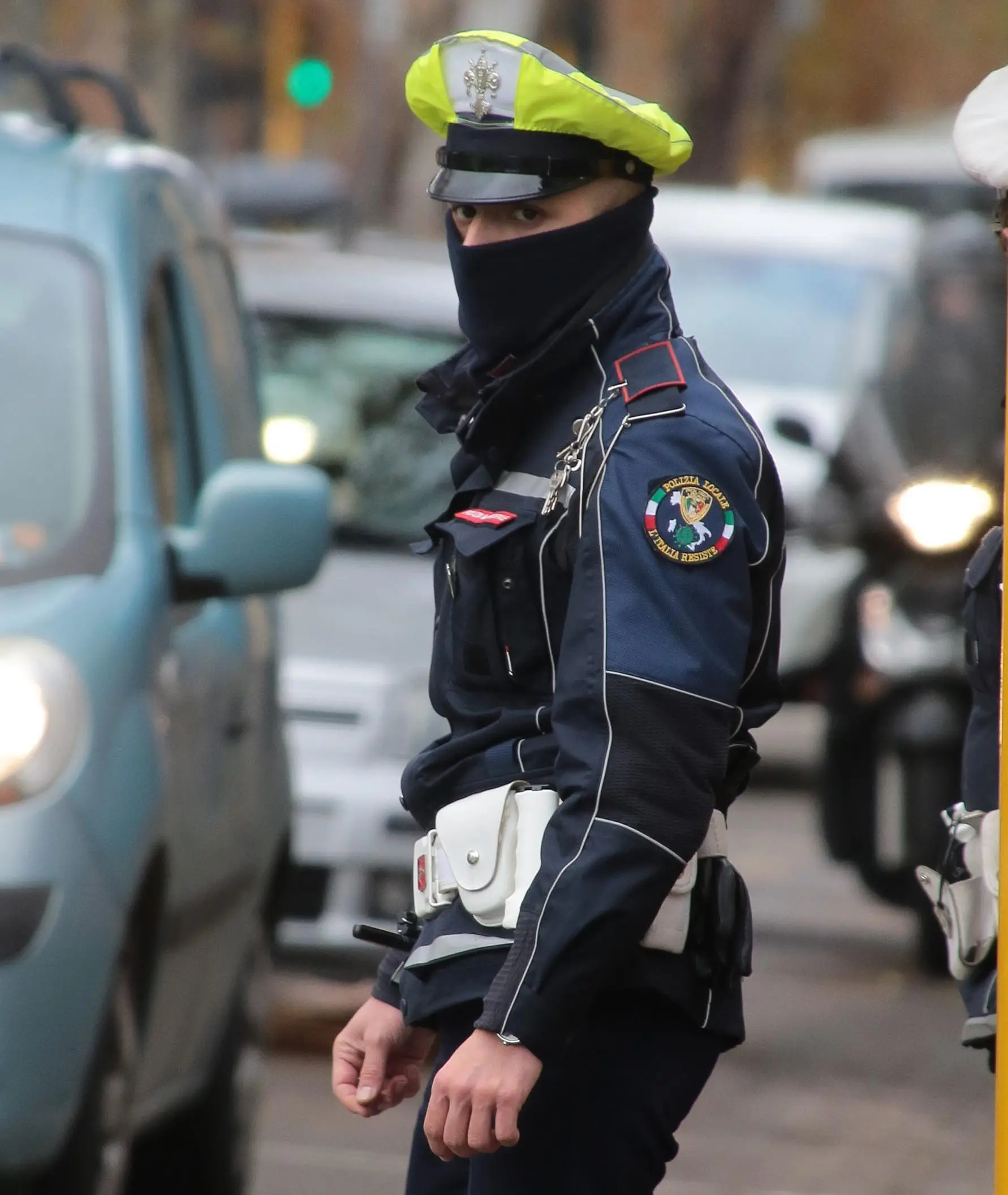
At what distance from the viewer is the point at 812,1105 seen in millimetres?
6656

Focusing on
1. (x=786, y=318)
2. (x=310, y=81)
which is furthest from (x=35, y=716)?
(x=310, y=81)

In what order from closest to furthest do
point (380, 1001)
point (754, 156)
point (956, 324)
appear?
point (380, 1001) → point (956, 324) → point (754, 156)

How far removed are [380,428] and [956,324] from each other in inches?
166

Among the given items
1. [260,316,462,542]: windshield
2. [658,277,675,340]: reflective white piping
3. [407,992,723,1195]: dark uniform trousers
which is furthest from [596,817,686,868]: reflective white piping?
[260,316,462,542]: windshield

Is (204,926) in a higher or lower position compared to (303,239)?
lower

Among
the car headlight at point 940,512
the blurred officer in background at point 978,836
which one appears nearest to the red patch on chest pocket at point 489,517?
the blurred officer in background at point 978,836

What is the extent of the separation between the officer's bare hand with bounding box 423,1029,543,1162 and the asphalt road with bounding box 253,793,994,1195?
3040mm

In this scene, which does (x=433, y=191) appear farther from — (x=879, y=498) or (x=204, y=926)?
(x=879, y=498)

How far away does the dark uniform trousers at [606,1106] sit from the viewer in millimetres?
2834

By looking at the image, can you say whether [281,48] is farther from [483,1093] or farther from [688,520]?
[483,1093]

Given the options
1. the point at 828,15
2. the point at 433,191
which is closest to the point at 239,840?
the point at 433,191

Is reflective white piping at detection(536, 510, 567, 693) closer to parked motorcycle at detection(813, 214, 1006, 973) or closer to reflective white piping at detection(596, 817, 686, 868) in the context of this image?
reflective white piping at detection(596, 817, 686, 868)

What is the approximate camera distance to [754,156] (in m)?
64.0

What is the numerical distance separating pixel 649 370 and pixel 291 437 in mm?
5490
